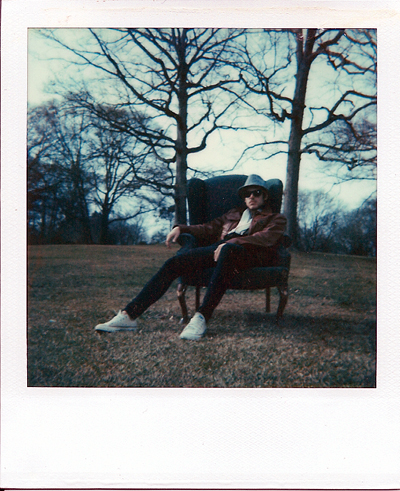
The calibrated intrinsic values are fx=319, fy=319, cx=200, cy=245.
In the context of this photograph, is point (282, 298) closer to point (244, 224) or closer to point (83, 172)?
point (244, 224)

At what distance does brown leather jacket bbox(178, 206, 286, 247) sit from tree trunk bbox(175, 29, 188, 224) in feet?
0.60

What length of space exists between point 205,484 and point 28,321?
1381mm

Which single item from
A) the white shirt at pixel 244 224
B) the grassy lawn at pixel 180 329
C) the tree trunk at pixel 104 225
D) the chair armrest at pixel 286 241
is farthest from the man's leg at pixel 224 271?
the tree trunk at pixel 104 225

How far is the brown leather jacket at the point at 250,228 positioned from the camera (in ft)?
7.97

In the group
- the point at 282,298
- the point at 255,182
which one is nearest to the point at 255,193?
the point at 255,182

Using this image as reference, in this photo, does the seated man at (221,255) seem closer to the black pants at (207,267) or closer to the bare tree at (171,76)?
the black pants at (207,267)

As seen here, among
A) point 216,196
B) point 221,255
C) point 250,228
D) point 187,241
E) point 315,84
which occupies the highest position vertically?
point 315,84

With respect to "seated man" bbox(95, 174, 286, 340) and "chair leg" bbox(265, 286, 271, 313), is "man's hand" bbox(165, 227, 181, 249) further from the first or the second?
"chair leg" bbox(265, 286, 271, 313)

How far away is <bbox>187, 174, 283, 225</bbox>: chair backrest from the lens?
248cm

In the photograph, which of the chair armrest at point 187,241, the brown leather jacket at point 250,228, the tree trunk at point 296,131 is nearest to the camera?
the tree trunk at point 296,131

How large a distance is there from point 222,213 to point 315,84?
1.16m

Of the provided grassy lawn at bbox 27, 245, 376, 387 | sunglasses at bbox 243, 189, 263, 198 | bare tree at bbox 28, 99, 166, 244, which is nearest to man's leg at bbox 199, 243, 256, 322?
grassy lawn at bbox 27, 245, 376, 387

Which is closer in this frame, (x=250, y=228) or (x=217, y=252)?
(x=217, y=252)

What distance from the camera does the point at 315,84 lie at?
220 centimetres
